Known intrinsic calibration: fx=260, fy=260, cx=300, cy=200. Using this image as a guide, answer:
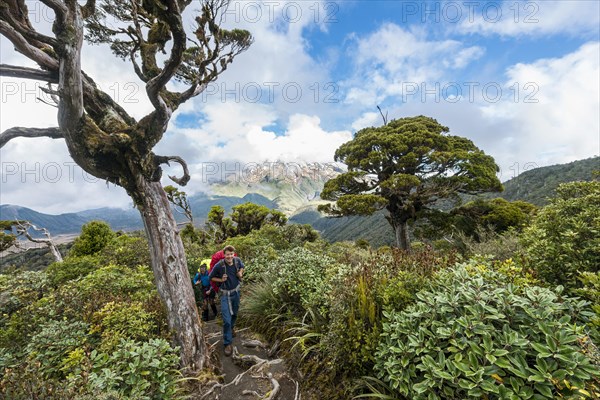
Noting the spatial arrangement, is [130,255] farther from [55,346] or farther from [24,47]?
[24,47]

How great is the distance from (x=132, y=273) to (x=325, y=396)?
639 centimetres

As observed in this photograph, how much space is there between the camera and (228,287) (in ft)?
19.5

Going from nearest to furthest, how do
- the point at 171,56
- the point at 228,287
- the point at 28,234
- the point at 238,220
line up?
the point at 171,56
the point at 228,287
the point at 28,234
the point at 238,220

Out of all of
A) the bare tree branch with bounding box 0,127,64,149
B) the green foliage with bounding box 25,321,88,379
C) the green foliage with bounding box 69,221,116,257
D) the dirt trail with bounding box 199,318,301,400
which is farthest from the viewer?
the green foliage with bounding box 69,221,116,257

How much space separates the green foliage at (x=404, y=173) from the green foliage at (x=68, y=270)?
33.7 feet

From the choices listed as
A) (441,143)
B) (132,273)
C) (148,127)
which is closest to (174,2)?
(148,127)

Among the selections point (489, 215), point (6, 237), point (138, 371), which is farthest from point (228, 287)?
point (6, 237)

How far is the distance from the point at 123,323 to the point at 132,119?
400 cm

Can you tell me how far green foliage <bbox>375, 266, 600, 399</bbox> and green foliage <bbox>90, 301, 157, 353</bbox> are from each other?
13.4 ft

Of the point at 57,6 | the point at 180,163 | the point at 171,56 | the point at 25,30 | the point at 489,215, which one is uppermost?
the point at 57,6

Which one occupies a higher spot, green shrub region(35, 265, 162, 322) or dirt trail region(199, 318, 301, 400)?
green shrub region(35, 265, 162, 322)

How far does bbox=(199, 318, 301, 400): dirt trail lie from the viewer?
426 centimetres

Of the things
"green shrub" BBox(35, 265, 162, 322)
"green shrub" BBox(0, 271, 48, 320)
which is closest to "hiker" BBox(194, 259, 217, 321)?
"green shrub" BBox(35, 265, 162, 322)

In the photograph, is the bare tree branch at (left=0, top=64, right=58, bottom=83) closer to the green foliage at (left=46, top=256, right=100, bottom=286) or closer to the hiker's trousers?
the hiker's trousers
